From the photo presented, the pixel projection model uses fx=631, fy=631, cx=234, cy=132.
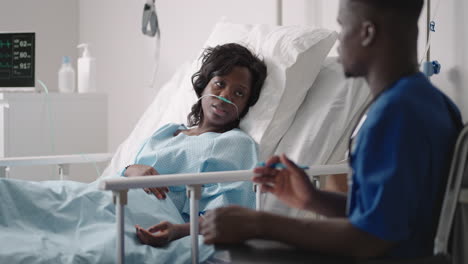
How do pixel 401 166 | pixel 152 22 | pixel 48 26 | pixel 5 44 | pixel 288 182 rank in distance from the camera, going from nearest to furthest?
pixel 401 166 → pixel 288 182 → pixel 5 44 → pixel 152 22 → pixel 48 26

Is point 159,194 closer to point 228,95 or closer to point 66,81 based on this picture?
point 228,95

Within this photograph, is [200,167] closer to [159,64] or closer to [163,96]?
→ [163,96]

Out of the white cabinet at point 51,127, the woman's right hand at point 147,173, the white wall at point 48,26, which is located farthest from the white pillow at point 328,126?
the white wall at point 48,26

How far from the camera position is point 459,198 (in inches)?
39.5

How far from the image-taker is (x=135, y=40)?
375 cm

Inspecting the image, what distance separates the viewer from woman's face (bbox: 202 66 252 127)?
6.74ft

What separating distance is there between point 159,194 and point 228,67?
1.71ft

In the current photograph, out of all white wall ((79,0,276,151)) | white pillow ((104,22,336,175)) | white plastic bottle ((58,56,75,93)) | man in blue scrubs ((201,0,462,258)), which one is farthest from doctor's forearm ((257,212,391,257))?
white plastic bottle ((58,56,75,93))

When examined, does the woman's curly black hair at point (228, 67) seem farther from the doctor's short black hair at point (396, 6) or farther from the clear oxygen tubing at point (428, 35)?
the doctor's short black hair at point (396, 6)

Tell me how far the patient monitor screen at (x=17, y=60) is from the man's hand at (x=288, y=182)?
2.35 m

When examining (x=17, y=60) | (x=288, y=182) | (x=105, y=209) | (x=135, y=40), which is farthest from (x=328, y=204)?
(x=135, y=40)

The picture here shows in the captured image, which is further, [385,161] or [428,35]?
[428,35]

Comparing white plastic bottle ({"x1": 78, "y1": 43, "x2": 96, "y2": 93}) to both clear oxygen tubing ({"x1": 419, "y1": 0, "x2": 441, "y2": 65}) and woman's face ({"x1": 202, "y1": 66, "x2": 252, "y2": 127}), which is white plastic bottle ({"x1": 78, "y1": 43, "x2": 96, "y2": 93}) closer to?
→ woman's face ({"x1": 202, "y1": 66, "x2": 252, "y2": 127})

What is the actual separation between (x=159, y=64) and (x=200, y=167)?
1.70 meters
